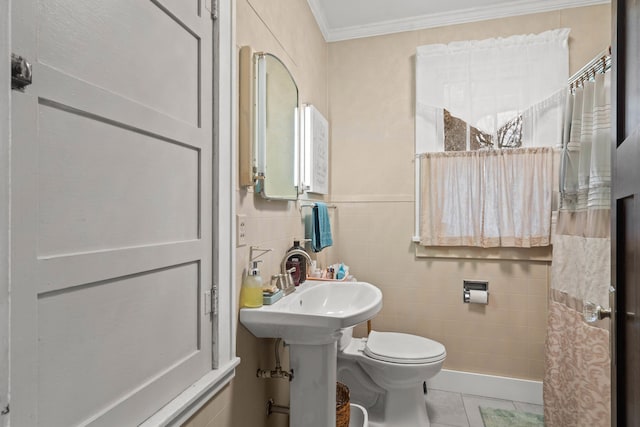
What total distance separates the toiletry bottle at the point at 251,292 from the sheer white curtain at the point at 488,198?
147 cm

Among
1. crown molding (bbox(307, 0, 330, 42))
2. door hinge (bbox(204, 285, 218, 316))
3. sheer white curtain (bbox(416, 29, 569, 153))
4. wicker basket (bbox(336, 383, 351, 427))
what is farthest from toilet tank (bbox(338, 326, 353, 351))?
crown molding (bbox(307, 0, 330, 42))

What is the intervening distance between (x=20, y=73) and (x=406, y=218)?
7.45 ft

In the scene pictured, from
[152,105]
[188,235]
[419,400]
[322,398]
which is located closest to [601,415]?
[419,400]

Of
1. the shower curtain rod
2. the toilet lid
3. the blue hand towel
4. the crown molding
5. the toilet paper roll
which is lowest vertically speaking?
the toilet lid

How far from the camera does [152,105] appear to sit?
912 mm

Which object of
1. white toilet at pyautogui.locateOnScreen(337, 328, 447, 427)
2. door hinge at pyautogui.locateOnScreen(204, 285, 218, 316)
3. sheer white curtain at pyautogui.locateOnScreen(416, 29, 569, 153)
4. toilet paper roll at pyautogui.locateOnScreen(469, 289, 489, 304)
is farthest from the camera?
toilet paper roll at pyautogui.locateOnScreen(469, 289, 489, 304)

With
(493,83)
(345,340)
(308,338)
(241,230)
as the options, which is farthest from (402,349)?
(493,83)

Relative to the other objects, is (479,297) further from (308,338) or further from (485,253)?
(308,338)

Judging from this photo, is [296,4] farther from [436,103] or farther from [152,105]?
[152,105]

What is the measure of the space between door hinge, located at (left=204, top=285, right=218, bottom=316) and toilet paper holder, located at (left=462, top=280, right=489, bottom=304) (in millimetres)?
1855

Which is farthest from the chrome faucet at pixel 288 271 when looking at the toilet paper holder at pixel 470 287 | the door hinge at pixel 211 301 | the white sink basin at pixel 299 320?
the toilet paper holder at pixel 470 287

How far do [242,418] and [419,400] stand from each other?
1.13m

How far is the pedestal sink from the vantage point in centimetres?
126

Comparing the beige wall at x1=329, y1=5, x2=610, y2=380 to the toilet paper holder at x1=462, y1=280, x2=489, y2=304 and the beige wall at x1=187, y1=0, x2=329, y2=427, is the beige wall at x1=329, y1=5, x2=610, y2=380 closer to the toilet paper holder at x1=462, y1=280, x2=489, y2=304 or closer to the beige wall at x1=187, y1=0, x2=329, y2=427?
the toilet paper holder at x1=462, y1=280, x2=489, y2=304
